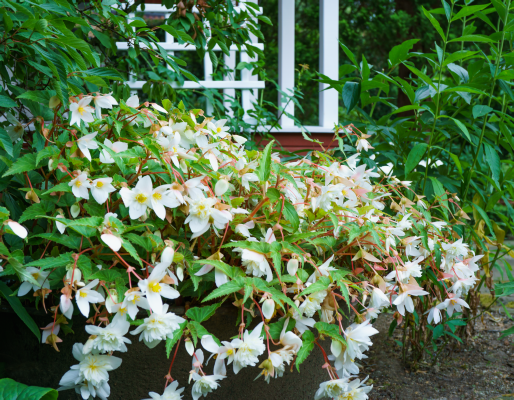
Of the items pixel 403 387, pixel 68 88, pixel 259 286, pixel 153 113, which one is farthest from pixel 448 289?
pixel 68 88

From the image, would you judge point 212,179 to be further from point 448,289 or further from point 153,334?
point 448,289

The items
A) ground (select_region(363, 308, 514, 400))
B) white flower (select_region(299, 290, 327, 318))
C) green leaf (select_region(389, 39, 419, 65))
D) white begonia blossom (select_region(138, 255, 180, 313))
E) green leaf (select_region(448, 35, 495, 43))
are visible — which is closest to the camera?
white begonia blossom (select_region(138, 255, 180, 313))

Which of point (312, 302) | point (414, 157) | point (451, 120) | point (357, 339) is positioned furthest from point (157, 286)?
point (451, 120)

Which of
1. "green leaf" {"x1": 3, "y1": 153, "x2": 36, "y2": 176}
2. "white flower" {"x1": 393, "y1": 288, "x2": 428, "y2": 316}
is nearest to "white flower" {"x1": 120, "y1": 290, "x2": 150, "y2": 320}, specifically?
"green leaf" {"x1": 3, "y1": 153, "x2": 36, "y2": 176}

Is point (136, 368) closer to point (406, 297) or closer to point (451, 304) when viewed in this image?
point (406, 297)

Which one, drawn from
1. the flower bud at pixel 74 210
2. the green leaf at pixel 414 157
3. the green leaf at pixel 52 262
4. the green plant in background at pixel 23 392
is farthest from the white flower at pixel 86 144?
the green leaf at pixel 414 157

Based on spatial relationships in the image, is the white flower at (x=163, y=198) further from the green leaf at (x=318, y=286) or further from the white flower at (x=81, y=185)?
the green leaf at (x=318, y=286)

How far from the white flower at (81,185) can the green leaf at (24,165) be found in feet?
0.40

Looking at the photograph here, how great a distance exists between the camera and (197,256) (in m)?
1.03

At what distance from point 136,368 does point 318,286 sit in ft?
1.52

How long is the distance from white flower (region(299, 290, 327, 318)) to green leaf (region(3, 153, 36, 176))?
658 millimetres

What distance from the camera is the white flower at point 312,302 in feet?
2.96

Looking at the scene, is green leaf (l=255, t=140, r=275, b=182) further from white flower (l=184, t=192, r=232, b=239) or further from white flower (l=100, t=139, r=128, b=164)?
white flower (l=100, t=139, r=128, b=164)

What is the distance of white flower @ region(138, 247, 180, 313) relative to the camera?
0.80 m
